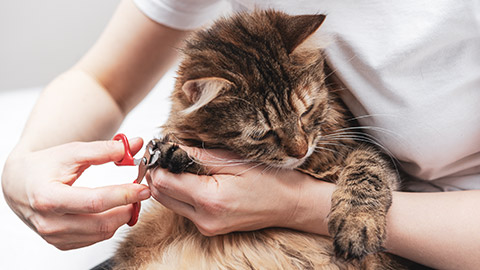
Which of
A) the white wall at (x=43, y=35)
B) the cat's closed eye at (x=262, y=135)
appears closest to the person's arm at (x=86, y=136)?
the cat's closed eye at (x=262, y=135)

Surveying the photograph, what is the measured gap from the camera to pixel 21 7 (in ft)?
8.80

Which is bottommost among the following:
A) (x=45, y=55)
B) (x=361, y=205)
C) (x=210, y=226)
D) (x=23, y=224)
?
(x=23, y=224)

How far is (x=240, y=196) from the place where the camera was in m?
1.07

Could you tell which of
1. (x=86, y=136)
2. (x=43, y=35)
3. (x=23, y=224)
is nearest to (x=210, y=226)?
(x=86, y=136)

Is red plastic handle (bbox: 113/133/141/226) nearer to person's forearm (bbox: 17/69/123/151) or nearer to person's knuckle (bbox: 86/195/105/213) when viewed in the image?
person's knuckle (bbox: 86/195/105/213)

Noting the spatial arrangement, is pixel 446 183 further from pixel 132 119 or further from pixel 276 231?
pixel 132 119

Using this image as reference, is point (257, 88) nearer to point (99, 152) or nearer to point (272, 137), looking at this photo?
point (272, 137)

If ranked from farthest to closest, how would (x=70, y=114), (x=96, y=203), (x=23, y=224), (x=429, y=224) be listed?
(x=23, y=224), (x=70, y=114), (x=429, y=224), (x=96, y=203)

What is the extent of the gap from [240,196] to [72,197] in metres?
0.38

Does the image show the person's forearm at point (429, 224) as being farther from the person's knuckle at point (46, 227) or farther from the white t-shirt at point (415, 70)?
the person's knuckle at point (46, 227)

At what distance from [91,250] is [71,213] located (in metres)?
0.57

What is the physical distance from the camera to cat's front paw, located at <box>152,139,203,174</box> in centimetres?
100

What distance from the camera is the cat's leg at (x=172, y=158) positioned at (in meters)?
1.00

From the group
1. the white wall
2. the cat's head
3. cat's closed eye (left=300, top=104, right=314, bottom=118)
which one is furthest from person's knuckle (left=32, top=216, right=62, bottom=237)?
the white wall
